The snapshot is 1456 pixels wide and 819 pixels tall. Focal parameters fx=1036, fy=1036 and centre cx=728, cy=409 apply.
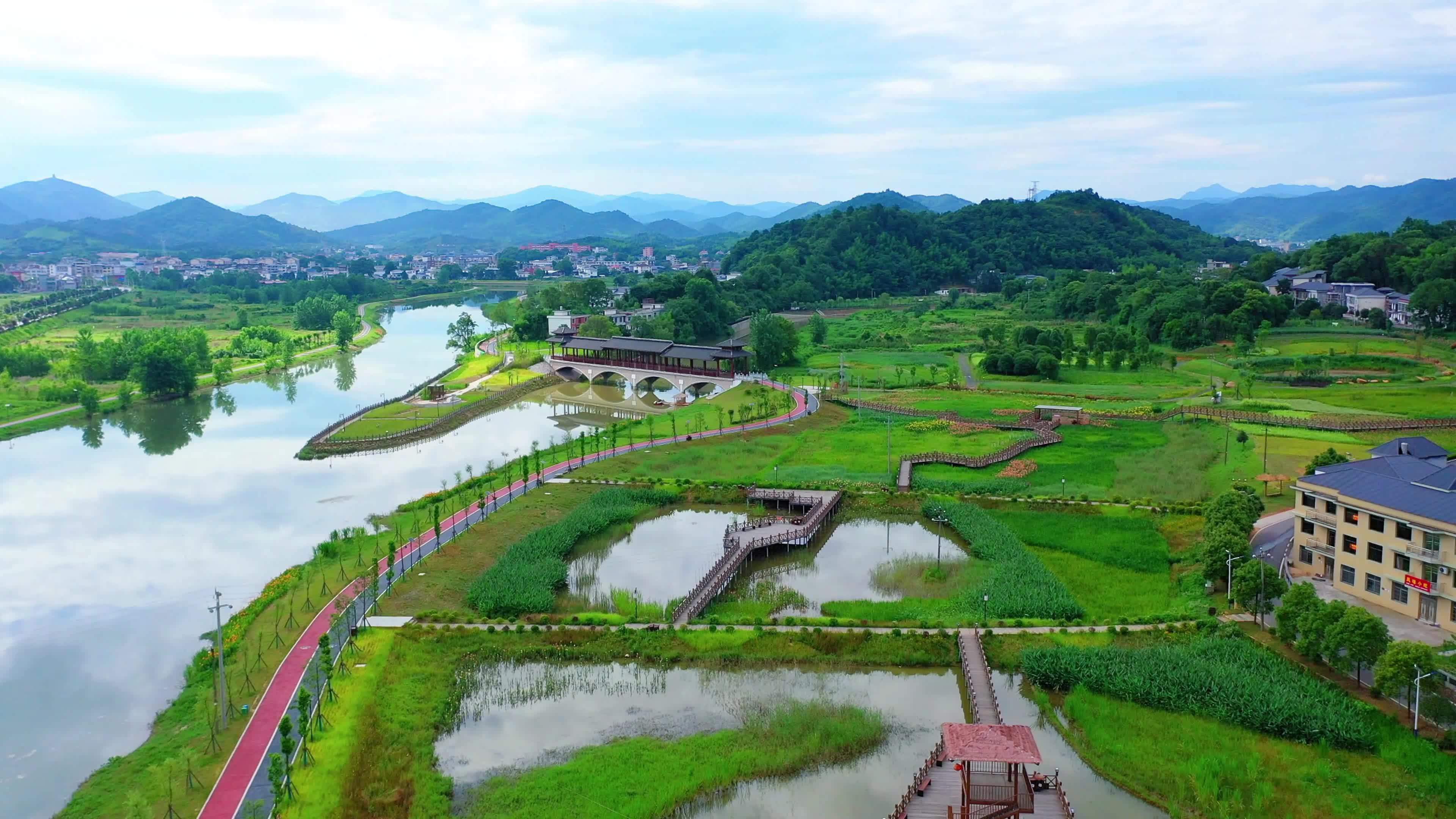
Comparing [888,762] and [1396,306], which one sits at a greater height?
[1396,306]

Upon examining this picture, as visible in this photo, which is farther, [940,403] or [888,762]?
[940,403]

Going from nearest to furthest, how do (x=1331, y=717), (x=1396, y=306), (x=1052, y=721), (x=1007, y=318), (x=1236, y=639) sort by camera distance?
1. (x=1331, y=717)
2. (x=1052, y=721)
3. (x=1236, y=639)
4. (x=1396, y=306)
5. (x=1007, y=318)

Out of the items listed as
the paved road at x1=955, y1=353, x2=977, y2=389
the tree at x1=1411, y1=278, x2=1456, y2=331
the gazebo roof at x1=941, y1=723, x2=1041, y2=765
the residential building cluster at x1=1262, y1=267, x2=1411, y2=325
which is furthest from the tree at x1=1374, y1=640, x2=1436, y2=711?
the residential building cluster at x1=1262, y1=267, x2=1411, y2=325

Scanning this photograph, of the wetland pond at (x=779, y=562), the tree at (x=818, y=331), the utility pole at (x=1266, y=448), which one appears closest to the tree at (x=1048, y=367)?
the utility pole at (x=1266, y=448)

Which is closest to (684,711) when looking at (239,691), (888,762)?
(888,762)

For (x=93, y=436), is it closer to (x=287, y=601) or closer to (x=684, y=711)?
(x=287, y=601)

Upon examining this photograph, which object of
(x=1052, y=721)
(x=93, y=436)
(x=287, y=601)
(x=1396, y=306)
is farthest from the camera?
(x=1396, y=306)

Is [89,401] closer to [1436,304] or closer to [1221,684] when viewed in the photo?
[1221,684]
